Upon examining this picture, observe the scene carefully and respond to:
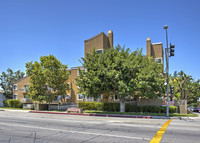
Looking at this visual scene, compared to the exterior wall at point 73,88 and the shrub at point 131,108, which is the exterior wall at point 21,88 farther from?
the shrub at point 131,108

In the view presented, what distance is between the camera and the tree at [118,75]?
20.6m

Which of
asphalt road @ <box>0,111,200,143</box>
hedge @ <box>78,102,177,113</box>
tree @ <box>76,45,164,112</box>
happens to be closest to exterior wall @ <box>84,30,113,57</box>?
tree @ <box>76,45,164,112</box>

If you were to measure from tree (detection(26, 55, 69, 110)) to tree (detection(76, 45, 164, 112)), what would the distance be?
8998 millimetres

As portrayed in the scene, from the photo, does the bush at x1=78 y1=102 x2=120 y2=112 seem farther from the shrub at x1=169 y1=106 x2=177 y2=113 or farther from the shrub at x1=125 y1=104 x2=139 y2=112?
the shrub at x1=169 y1=106 x2=177 y2=113

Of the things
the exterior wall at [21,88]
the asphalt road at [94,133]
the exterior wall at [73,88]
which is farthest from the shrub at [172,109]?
Result: the exterior wall at [21,88]

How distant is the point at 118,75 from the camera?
2053 cm

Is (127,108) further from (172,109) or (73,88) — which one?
(73,88)

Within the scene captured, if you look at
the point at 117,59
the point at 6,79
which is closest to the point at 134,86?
the point at 117,59

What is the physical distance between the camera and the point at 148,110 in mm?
24641

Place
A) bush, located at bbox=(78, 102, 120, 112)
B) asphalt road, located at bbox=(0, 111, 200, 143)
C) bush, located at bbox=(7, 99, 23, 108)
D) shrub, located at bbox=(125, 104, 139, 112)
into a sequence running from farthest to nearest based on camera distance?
bush, located at bbox=(7, 99, 23, 108)
bush, located at bbox=(78, 102, 120, 112)
shrub, located at bbox=(125, 104, 139, 112)
asphalt road, located at bbox=(0, 111, 200, 143)

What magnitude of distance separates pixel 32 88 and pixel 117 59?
17046mm

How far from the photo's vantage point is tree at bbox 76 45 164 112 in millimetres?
20578

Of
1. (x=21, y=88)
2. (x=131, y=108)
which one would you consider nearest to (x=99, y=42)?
(x=131, y=108)

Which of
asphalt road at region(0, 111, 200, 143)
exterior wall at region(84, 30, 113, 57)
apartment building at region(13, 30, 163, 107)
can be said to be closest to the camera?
asphalt road at region(0, 111, 200, 143)
